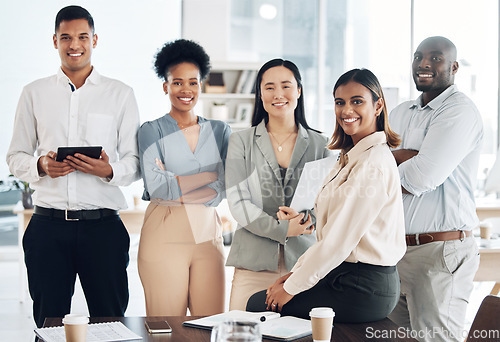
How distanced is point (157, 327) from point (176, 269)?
0.79m

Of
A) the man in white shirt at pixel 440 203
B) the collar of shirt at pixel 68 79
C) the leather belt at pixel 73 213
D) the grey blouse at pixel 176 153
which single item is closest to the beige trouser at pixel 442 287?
the man in white shirt at pixel 440 203

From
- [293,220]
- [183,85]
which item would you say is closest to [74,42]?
[183,85]

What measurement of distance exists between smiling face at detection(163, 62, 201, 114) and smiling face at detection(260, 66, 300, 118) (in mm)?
343

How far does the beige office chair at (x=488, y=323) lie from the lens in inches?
57.5

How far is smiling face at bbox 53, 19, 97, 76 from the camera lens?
249 centimetres

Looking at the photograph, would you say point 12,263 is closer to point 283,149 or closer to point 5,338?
point 5,338

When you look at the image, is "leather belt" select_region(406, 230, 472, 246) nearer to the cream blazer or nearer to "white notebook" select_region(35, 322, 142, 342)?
the cream blazer

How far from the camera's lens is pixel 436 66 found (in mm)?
2449

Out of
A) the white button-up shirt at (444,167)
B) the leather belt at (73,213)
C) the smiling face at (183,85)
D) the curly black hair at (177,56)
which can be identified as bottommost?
the leather belt at (73,213)

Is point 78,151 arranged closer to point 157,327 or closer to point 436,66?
point 157,327

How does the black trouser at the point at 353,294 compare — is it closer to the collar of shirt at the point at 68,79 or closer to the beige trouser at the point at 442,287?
the beige trouser at the point at 442,287

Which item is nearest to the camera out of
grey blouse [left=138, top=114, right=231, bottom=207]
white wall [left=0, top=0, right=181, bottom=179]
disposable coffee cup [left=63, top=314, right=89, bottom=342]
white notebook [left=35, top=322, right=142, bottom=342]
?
disposable coffee cup [left=63, top=314, right=89, bottom=342]

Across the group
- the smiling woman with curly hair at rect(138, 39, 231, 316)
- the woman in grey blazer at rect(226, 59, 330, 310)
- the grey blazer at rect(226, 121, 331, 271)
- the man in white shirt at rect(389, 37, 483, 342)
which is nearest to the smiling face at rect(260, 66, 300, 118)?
the woman in grey blazer at rect(226, 59, 330, 310)

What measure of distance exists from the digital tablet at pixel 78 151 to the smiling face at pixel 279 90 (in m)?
0.76
